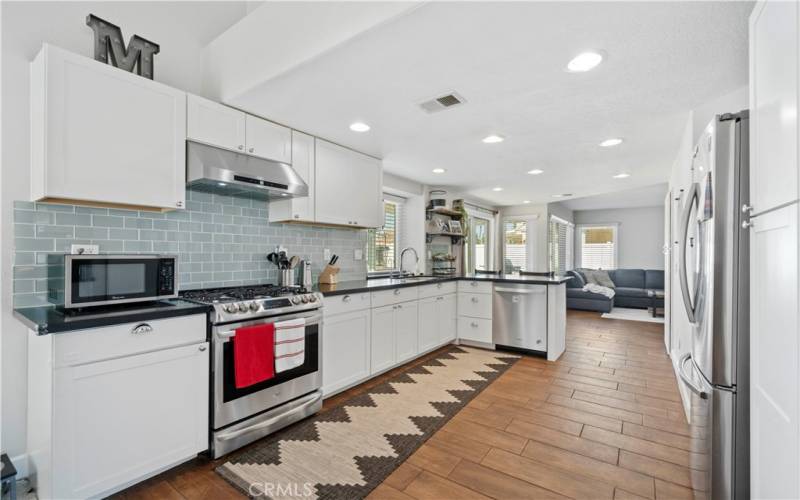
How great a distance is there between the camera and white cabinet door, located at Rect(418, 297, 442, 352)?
12.8ft

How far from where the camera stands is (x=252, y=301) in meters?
2.20

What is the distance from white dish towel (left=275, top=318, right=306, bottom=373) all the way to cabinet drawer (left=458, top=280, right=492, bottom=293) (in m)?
2.52

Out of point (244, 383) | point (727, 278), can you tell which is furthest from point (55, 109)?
point (727, 278)

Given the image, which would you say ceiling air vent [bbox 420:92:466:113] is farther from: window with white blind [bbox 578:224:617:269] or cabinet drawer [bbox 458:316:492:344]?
window with white blind [bbox 578:224:617:269]

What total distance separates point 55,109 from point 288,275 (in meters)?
1.73

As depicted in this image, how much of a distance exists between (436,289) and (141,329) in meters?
2.93

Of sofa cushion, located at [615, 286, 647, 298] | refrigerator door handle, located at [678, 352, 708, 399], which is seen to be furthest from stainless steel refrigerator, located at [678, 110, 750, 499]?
sofa cushion, located at [615, 286, 647, 298]

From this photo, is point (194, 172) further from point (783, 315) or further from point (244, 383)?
point (783, 315)

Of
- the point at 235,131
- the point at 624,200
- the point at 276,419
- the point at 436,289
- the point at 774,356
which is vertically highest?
the point at 624,200

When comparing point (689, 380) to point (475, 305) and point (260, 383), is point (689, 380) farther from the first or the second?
point (475, 305)

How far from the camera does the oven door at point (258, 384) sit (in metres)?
2.07

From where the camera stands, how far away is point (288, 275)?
3.04 m

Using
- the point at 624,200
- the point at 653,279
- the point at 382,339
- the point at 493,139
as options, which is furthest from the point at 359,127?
the point at 653,279

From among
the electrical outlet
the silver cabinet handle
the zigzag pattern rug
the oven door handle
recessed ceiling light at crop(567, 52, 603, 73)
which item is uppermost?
recessed ceiling light at crop(567, 52, 603, 73)
